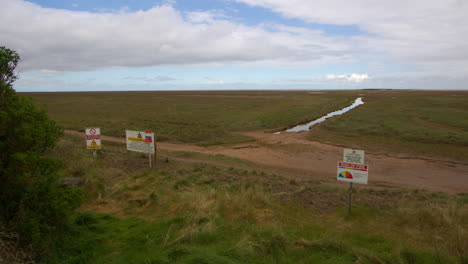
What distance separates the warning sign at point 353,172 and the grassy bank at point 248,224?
836 millimetres

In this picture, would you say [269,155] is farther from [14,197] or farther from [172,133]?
[14,197]

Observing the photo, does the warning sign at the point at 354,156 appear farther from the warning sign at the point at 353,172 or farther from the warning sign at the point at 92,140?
the warning sign at the point at 92,140

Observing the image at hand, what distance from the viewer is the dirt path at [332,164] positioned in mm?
12616

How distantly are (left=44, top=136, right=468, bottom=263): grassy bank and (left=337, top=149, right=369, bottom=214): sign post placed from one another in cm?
82

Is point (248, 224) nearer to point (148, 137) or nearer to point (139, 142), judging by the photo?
point (148, 137)

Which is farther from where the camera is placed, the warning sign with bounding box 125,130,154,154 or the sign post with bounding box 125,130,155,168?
the warning sign with bounding box 125,130,154,154

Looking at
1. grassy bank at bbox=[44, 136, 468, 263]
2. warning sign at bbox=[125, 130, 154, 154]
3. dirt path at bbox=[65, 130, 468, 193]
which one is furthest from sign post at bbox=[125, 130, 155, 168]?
dirt path at bbox=[65, 130, 468, 193]

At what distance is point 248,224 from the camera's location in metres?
6.11

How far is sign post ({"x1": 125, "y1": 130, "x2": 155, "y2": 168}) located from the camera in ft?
38.1

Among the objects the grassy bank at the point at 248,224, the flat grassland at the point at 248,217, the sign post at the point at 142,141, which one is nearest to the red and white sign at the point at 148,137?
the sign post at the point at 142,141

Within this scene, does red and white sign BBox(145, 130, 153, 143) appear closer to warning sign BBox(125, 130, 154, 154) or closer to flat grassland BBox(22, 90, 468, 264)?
warning sign BBox(125, 130, 154, 154)

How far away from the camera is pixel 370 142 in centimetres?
2120

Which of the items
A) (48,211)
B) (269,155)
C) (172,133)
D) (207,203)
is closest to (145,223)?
(207,203)

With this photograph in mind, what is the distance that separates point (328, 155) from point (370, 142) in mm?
5645
